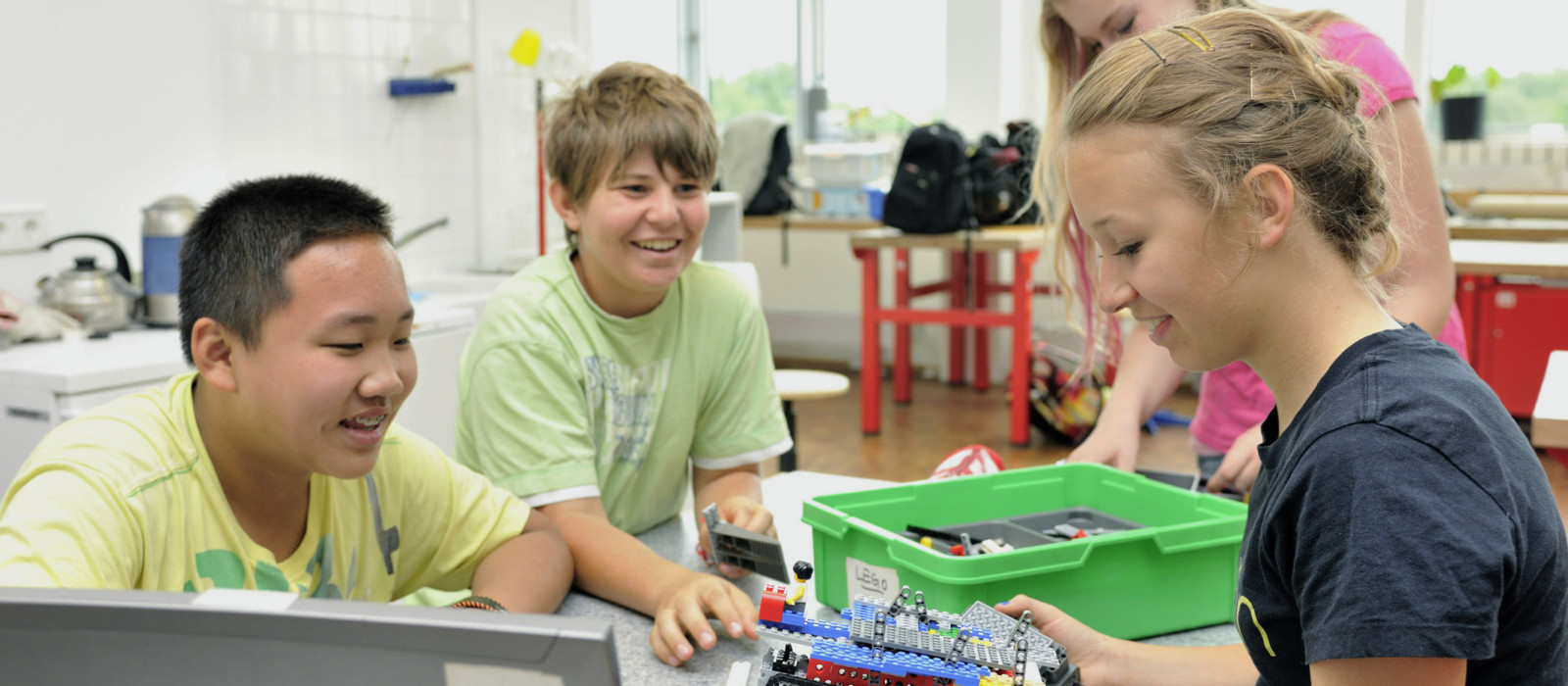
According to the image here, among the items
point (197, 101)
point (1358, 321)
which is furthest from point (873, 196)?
point (1358, 321)

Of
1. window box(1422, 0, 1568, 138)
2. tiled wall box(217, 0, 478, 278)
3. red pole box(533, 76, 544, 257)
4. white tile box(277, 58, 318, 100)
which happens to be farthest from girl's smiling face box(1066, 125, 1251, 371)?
window box(1422, 0, 1568, 138)

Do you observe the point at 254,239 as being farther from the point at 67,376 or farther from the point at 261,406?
the point at 67,376

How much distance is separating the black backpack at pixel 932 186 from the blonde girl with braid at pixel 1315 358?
151 inches

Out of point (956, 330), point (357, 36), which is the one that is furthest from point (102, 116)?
point (956, 330)

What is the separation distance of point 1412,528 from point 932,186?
4106mm

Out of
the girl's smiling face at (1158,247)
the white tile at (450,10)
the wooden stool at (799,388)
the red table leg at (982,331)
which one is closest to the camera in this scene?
the girl's smiling face at (1158,247)

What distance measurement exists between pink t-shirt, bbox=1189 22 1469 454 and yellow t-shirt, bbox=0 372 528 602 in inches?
34.7

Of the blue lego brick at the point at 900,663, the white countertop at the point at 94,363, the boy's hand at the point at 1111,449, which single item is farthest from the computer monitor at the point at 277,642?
the white countertop at the point at 94,363

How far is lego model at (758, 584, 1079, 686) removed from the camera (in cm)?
78

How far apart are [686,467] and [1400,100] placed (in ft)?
3.16

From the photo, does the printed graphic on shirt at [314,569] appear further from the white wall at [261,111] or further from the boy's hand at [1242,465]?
the white wall at [261,111]

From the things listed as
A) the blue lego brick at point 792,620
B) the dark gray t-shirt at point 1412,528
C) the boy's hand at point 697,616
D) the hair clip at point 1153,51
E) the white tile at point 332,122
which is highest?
the white tile at point 332,122

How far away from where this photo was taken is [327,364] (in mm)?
1014

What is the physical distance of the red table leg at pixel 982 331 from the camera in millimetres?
5453
